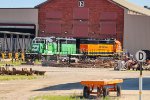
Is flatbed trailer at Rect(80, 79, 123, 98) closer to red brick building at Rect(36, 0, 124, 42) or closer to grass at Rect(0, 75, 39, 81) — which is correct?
grass at Rect(0, 75, 39, 81)

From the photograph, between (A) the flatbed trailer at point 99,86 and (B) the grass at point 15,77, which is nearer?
(A) the flatbed trailer at point 99,86

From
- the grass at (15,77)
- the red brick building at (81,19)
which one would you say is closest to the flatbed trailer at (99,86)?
the grass at (15,77)

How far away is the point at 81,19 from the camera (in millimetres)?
75312

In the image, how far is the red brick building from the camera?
73250 millimetres

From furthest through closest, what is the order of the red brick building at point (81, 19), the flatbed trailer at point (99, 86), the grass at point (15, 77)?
the red brick building at point (81, 19) → the grass at point (15, 77) → the flatbed trailer at point (99, 86)

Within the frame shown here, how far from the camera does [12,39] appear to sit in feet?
252

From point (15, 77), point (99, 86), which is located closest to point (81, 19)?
point (15, 77)

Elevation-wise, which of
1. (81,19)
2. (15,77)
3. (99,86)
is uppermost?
(81,19)

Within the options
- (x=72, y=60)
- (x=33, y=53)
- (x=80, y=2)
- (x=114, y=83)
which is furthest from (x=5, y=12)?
(x=114, y=83)

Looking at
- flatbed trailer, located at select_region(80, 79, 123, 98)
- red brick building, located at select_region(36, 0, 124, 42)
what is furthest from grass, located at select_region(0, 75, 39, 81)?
red brick building, located at select_region(36, 0, 124, 42)

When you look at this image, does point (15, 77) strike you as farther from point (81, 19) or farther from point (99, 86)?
point (81, 19)

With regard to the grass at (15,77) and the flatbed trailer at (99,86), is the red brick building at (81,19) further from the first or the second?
the flatbed trailer at (99,86)

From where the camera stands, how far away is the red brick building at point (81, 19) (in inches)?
2884

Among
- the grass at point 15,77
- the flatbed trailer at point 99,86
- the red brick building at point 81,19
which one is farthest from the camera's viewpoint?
the red brick building at point 81,19
